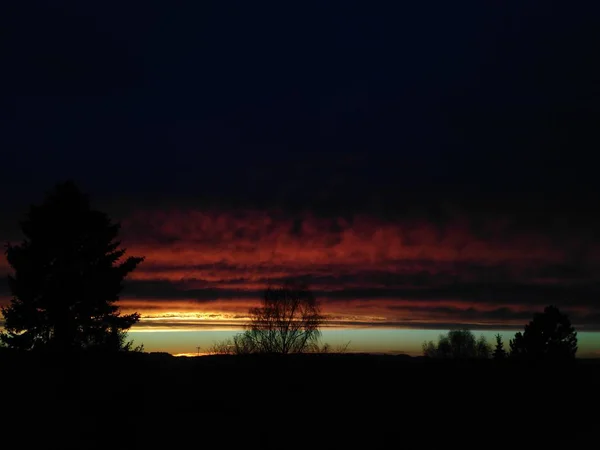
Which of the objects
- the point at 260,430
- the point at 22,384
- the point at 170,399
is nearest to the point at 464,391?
the point at 260,430

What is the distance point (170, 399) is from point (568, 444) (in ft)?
55.3

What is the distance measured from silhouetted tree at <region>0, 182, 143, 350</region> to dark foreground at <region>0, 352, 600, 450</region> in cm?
845

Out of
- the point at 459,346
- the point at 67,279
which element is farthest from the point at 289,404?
the point at 459,346

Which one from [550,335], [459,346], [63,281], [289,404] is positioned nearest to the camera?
[289,404]

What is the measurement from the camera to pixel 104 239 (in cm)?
4547

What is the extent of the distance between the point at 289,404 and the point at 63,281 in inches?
889

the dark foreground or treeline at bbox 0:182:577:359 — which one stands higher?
treeline at bbox 0:182:577:359

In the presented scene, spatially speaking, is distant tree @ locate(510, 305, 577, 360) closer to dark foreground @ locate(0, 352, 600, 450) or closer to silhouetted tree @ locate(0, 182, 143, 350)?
dark foreground @ locate(0, 352, 600, 450)

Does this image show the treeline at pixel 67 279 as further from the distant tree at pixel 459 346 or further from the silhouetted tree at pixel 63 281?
the distant tree at pixel 459 346

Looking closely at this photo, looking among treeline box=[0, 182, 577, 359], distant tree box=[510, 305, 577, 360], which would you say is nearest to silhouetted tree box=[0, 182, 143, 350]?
treeline box=[0, 182, 577, 359]

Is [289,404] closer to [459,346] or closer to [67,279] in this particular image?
[67,279]

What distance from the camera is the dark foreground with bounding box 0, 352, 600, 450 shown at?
75.7 ft

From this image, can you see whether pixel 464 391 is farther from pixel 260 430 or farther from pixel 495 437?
pixel 260 430

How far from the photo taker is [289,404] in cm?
2733
